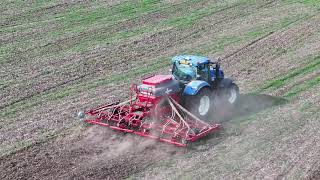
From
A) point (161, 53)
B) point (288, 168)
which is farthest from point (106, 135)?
point (161, 53)

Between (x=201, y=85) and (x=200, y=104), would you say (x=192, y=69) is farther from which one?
(x=200, y=104)

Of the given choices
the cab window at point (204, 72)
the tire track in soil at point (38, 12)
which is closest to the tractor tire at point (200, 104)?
the cab window at point (204, 72)

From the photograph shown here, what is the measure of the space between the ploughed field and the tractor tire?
62 cm

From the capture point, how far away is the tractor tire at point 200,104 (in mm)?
16422

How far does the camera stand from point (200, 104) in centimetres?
1675

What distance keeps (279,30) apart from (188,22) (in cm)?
484

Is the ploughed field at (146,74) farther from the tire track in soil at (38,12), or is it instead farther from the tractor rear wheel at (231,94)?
the tractor rear wheel at (231,94)

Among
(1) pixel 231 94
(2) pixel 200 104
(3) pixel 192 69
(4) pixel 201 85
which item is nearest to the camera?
(4) pixel 201 85

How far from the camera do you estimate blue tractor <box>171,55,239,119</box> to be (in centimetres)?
1645

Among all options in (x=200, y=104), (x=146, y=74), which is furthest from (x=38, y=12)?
(x=200, y=104)

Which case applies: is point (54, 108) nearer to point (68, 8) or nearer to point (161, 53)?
point (161, 53)

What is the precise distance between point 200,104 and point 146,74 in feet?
18.5

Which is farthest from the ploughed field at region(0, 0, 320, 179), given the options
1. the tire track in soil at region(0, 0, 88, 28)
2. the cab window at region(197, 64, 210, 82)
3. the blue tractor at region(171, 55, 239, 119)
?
the cab window at region(197, 64, 210, 82)

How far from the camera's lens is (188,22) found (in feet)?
96.2
